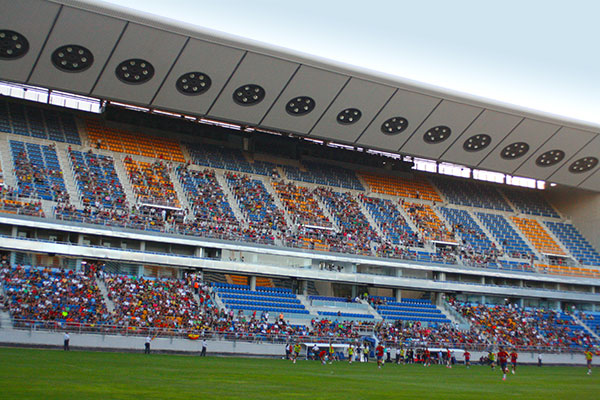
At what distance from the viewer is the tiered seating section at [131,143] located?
53469 mm

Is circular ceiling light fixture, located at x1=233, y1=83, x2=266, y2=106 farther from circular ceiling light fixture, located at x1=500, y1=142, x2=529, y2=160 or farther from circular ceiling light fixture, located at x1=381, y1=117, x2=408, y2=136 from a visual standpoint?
circular ceiling light fixture, located at x1=500, y1=142, x2=529, y2=160

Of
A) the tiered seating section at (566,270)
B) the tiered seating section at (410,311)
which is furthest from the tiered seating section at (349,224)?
the tiered seating section at (566,270)

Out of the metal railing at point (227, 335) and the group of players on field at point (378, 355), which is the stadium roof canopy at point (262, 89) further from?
the group of players on field at point (378, 355)

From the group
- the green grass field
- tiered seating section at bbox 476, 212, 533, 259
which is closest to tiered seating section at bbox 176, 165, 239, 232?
the green grass field

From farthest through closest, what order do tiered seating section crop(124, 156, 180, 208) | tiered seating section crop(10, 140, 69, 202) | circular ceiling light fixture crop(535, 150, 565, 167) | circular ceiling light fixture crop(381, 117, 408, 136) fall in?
circular ceiling light fixture crop(535, 150, 565, 167)
circular ceiling light fixture crop(381, 117, 408, 136)
tiered seating section crop(124, 156, 180, 208)
tiered seating section crop(10, 140, 69, 202)

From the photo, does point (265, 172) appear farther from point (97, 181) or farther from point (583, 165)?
point (583, 165)

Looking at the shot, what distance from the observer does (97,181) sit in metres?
48.1

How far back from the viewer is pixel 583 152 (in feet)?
208

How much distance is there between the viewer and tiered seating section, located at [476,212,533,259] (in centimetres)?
6288

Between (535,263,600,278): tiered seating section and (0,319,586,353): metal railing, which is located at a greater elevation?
(535,263,600,278): tiered seating section

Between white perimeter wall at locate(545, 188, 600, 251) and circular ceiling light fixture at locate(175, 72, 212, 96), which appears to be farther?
white perimeter wall at locate(545, 188, 600, 251)

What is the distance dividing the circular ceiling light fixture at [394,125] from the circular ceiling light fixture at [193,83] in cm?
1463

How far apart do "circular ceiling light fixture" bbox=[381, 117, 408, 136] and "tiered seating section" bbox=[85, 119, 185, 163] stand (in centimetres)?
1597

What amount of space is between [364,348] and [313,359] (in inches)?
126
